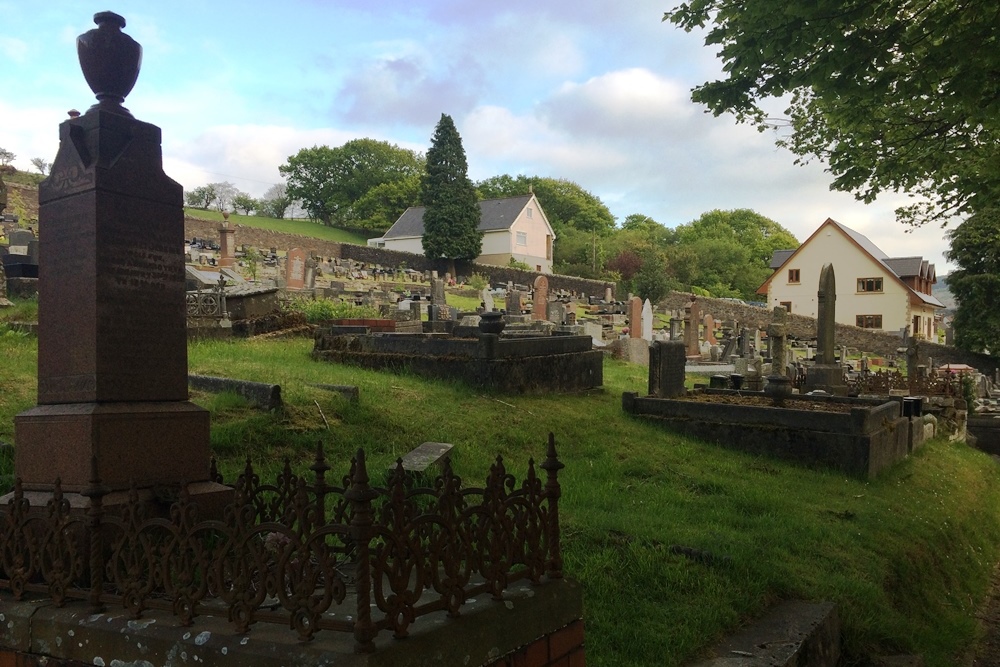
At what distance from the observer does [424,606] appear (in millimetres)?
2652

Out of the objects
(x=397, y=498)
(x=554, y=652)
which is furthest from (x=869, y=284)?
(x=397, y=498)

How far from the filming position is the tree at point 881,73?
701 cm

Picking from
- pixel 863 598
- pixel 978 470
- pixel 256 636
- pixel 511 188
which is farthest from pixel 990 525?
pixel 511 188

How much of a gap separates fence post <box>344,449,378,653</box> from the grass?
2.23m

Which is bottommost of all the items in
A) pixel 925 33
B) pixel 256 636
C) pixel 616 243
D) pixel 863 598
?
pixel 863 598

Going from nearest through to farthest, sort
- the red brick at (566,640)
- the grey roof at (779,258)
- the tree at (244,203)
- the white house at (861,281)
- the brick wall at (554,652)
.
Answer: the brick wall at (554,652) → the red brick at (566,640) → the white house at (861,281) → the grey roof at (779,258) → the tree at (244,203)

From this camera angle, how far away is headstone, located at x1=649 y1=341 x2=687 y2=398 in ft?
41.1

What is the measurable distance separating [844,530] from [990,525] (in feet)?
16.3

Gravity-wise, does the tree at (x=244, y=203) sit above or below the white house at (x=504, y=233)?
above

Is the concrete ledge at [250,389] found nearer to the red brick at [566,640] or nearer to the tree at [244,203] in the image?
the red brick at [566,640]

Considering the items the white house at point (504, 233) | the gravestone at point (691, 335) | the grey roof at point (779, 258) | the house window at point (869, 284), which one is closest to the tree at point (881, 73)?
the gravestone at point (691, 335)

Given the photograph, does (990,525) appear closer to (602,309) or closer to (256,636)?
(256,636)

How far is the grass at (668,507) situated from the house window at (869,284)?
40.1 meters

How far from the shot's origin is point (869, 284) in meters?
49.4
